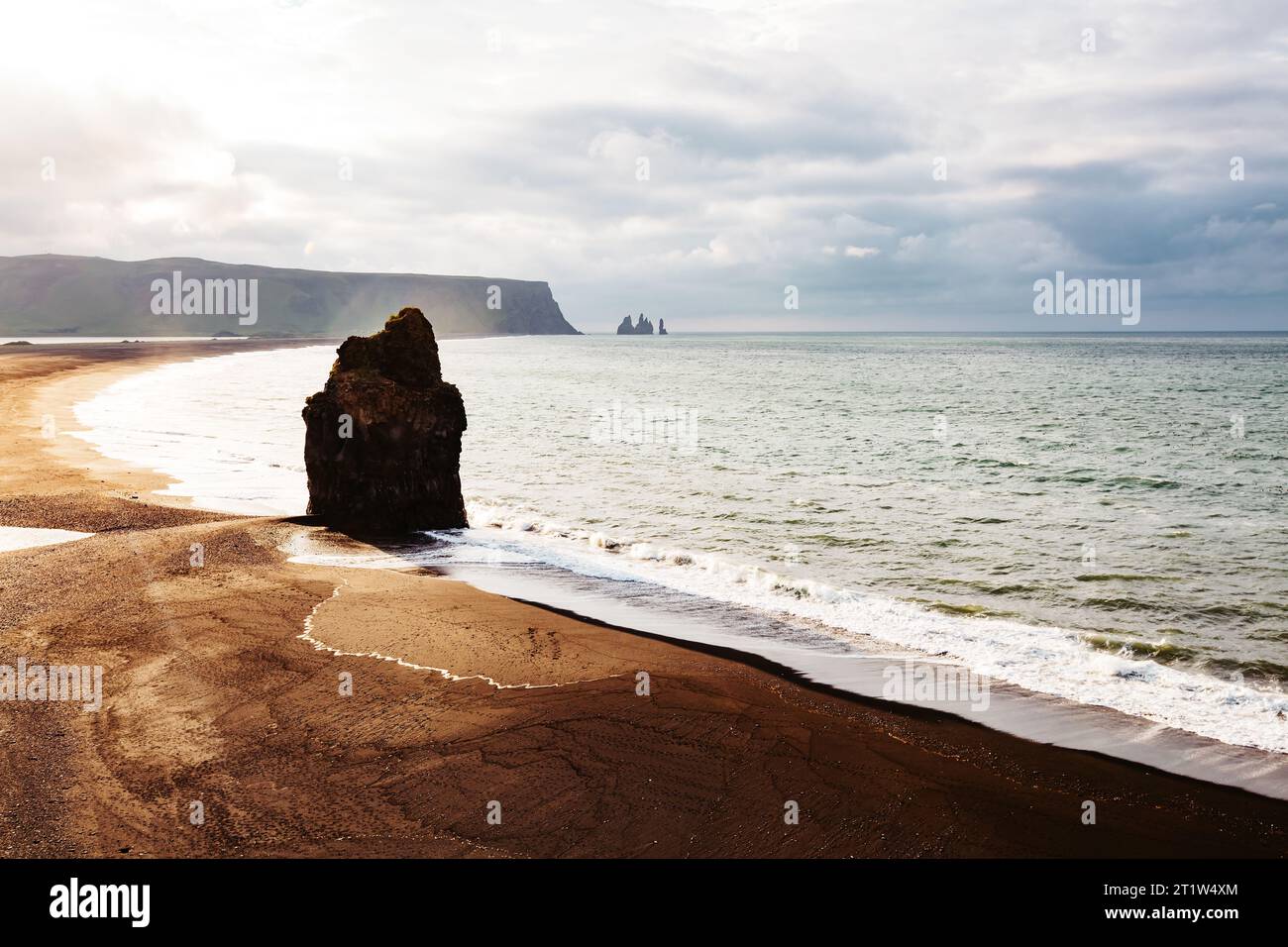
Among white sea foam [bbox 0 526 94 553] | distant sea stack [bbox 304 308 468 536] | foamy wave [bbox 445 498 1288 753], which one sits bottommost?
foamy wave [bbox 445 498 1288 753]

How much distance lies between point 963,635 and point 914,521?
848 cm

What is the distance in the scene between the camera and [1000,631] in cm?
1196

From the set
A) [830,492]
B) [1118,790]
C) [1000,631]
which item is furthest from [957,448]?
[1118,790]

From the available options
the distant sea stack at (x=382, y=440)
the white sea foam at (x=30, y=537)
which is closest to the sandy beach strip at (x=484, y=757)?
the white sea foam at (x=30, y=537)

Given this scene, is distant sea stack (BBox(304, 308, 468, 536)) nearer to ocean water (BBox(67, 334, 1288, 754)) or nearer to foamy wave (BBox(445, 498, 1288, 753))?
foamy wave (BBox(445, 498, 1288, 753))

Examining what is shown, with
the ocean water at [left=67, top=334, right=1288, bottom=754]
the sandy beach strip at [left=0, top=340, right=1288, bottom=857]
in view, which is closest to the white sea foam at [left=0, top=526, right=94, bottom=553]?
the sandy beach strip at [left=0, top=340, right=1288, bottom=857]

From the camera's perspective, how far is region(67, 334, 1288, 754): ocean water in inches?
442

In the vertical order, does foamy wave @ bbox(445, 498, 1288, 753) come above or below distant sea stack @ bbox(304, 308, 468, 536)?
below

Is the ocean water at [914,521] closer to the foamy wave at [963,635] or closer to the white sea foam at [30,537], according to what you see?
the foamy wave at [963,635]

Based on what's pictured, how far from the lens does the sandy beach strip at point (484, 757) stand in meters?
5.95

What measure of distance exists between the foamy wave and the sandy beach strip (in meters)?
2.09

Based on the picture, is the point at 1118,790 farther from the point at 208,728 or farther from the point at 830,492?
the point at 830,492
